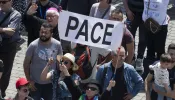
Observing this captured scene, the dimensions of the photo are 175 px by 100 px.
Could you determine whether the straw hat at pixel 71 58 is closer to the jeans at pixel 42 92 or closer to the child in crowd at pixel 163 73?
the jeans at pixel 42 92

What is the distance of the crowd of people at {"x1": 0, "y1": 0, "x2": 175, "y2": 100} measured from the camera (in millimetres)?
7945

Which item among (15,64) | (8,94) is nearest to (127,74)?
(8,94)

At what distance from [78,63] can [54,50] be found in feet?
1.39

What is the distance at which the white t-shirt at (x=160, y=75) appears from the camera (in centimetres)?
793

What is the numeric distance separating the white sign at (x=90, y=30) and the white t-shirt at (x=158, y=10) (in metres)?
1.93

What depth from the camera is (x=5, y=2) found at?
9.30 metres

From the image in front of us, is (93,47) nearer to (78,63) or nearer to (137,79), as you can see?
(78,63)

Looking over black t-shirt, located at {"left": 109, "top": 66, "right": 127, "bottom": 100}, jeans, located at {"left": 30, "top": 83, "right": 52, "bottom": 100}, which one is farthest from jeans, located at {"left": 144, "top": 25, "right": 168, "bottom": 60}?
jeans, located at {"left": 30, "top": 83, "right": 52, "bottom": 100}

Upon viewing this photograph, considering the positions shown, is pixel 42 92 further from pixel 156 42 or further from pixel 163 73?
pixel 156 42

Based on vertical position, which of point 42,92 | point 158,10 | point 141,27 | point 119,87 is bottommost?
point 42,92

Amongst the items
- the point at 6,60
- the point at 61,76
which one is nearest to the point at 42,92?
the point at 61,76

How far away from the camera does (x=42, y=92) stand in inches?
344

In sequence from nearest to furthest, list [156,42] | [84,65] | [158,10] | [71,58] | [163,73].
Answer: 1. [163,73]
2. [71,58]
3. [84,65]
4. [158,10]
5. [156,42]

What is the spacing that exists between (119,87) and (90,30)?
37.1 inches
